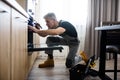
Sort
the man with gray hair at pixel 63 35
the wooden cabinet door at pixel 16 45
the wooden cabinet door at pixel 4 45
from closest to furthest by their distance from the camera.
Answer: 1. the wooden cabinet door at pixel 4 45
2. the wooden cabinet door at pixel 16 45
3. the man with gray hair at pixel 63 35

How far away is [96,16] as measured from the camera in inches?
183

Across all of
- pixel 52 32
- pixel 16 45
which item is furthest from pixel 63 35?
pixel 16 45

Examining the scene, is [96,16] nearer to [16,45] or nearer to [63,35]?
[63,35]

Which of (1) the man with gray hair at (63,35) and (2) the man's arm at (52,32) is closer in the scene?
(2) the man's arm at (52,32)

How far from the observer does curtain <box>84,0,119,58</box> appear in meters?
4.61

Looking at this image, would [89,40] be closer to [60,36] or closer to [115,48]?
[60,36]

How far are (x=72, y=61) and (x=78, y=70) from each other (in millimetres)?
946

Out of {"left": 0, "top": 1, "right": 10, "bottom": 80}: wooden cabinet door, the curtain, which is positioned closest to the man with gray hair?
the curtain

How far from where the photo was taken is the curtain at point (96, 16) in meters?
4.61

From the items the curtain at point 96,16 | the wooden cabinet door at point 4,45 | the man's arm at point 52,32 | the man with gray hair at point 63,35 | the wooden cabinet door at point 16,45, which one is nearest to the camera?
the wooden cabinet door at point 4,45

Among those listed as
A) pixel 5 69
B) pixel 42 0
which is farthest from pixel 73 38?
pixel 5 69

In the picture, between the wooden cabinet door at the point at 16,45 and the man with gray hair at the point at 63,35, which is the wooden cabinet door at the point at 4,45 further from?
the man with gray hair at the point at 63,35

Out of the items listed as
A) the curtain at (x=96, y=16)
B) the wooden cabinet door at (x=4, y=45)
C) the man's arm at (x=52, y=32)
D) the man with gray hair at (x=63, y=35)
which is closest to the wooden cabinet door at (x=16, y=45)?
the wooden cabinet door at (x=4, y=45)

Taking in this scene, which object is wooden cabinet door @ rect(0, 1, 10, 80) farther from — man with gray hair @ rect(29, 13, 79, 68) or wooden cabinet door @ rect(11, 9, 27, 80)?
man with gray hair @ rect(29, 13, 79, 68)
